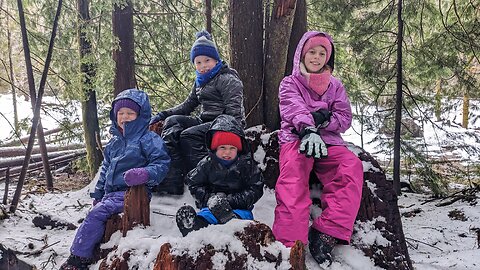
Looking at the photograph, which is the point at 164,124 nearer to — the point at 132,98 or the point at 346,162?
the point at 132,98

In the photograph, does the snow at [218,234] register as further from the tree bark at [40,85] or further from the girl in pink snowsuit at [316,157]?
the tree bark at [40,85]

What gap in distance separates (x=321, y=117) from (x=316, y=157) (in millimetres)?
663

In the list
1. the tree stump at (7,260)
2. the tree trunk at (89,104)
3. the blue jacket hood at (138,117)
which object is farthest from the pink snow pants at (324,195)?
the tree trunk at (89,104)

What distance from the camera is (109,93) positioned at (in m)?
8.83

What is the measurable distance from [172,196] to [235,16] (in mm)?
2652

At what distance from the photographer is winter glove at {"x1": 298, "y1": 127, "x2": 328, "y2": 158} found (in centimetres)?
359

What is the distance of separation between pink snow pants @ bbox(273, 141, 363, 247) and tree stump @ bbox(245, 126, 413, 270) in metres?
0.39

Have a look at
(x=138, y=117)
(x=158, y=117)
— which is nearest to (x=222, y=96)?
(x=158, y=117)

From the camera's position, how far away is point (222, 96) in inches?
183

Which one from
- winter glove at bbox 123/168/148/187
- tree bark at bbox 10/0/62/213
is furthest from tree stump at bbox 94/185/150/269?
tree bark at bbox 10/0/62/213

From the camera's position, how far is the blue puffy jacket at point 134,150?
3.89 metres

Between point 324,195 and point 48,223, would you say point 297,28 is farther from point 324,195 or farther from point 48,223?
point 48,223

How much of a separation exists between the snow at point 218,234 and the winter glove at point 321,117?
0.91 m

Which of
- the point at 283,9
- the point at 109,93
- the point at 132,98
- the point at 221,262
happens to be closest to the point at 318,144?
the point at 221,262
